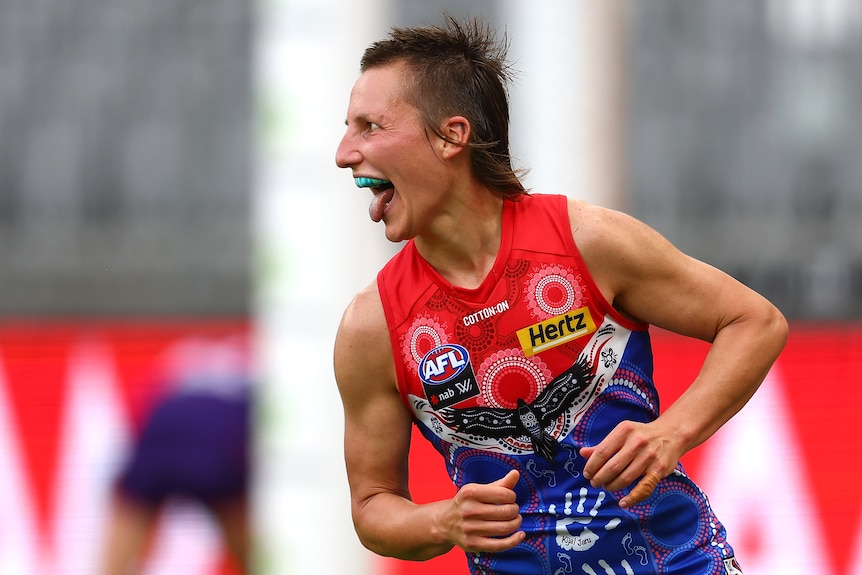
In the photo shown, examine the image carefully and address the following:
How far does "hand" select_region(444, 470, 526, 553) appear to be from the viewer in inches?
113

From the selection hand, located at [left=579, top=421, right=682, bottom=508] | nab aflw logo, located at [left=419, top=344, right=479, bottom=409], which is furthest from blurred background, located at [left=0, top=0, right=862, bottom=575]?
hand, located at [left=579, top=421, right=682, bottom=508]

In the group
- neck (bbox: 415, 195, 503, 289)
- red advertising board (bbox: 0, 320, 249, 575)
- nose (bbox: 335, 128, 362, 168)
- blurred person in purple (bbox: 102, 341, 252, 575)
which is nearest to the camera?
nose (bbox: 335, 128, 362, 168)

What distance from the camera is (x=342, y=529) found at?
17.6 feet

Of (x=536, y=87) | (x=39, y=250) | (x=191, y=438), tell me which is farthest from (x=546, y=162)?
(x=39, y=250)

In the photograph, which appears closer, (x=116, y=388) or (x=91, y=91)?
(x=116, y=388)

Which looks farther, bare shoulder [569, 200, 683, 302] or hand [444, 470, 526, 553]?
bare shoulder [569, 200, 683, 302]

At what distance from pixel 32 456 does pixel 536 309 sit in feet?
16.9

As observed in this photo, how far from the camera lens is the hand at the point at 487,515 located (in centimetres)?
288

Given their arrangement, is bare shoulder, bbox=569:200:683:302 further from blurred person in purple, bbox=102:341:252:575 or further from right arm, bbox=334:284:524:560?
blurred person in purple, bbox=102:341:252:575

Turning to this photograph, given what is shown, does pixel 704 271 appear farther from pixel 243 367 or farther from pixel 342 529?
pixel 243 367

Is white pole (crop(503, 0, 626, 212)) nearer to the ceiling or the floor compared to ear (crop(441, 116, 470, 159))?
nearer to the ceiling

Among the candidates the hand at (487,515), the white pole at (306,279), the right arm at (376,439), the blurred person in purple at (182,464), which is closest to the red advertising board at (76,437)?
the blurred person in purple at (182,464)

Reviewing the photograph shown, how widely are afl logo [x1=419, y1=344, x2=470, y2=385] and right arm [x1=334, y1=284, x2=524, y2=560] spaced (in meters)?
0.10

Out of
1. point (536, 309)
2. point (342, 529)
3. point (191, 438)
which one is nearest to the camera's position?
point (536, 309)
